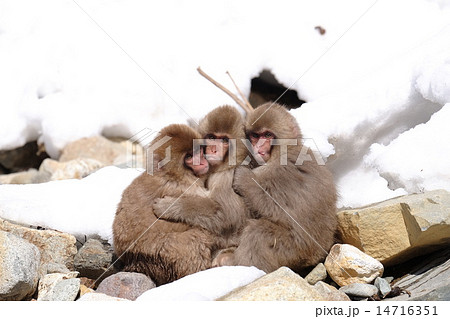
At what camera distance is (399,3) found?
7137mm

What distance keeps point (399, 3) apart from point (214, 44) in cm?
247

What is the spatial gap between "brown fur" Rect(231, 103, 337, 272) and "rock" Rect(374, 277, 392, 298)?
474mm

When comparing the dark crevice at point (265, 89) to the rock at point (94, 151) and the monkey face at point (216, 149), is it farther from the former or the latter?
the monkey face at point (216, 149)

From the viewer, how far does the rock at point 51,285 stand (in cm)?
436

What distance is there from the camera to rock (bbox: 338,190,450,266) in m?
4.57

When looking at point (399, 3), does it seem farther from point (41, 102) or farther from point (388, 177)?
point (41, 102)

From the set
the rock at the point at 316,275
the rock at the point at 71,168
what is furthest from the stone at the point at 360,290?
the rock at the point at 71,168

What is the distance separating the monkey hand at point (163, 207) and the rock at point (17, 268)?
930mm

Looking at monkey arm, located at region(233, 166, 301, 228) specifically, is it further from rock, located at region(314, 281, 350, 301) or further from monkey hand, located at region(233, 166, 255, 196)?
rock, located at region(314, 281, 350, 301)

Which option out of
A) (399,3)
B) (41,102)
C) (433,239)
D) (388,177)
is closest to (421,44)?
(399,3)

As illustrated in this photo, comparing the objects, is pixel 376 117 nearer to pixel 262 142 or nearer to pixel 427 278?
pixel 262 142

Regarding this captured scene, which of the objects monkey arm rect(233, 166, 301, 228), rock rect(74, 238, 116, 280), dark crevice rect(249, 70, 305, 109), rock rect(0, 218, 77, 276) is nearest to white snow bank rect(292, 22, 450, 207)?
monkey arm rect(233, 166, 301, 228)

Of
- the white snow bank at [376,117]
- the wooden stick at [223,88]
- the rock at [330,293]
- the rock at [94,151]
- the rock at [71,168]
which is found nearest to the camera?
the rock at [330,293]

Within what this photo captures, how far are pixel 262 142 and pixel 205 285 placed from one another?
1.31m
